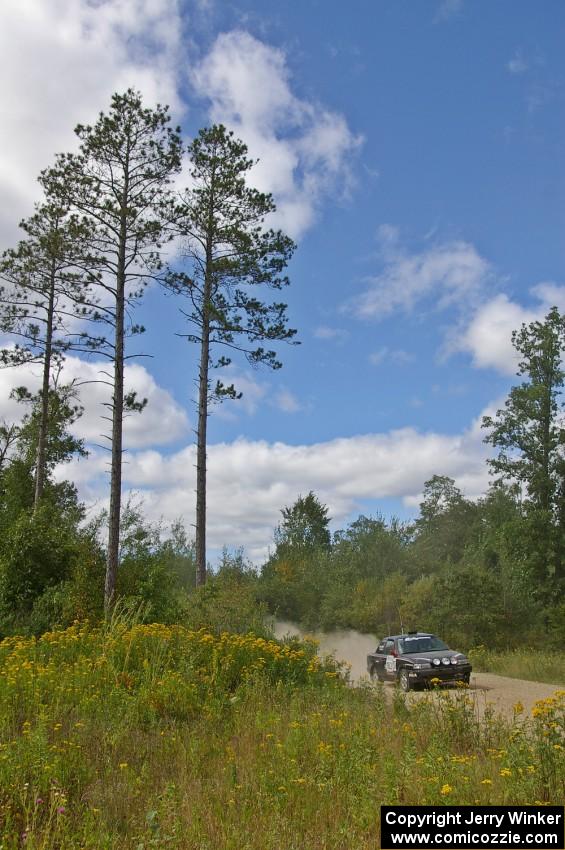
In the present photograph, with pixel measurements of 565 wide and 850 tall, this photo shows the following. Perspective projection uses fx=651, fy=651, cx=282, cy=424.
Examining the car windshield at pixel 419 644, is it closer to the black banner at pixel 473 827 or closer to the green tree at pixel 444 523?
the black banner at pixel 473 827

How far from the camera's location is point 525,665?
22.9 meters

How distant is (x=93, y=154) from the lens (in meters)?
20.4

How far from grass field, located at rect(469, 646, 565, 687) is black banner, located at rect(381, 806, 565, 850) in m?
16.2

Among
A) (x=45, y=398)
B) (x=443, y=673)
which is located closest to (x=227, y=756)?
(x=443, y=673)

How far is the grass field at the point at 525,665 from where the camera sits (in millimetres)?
21167

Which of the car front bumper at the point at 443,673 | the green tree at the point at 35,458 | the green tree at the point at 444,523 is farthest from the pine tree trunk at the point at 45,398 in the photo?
the green tree at the point at 444,523

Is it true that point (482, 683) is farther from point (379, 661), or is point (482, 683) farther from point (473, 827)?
point (473, 827)

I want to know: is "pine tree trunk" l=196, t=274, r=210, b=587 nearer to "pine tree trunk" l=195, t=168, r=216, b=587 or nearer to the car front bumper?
"pine tree trunk" l=195, t=168, r=216, b=587

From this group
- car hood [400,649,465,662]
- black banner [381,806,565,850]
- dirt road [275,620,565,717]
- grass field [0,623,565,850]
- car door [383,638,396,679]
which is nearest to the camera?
black banner [381,806,565,850]

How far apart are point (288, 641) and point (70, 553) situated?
9.01 meters

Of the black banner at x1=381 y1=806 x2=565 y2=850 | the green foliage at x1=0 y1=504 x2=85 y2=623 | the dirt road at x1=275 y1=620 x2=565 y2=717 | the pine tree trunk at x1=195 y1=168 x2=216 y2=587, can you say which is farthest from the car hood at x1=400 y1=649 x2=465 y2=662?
the black banner at x1=381 y1=806 x2=565 y2=850

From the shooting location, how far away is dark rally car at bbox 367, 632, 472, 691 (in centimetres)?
1625

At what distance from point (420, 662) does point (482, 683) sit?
367cm

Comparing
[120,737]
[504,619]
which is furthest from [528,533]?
[120,737]
